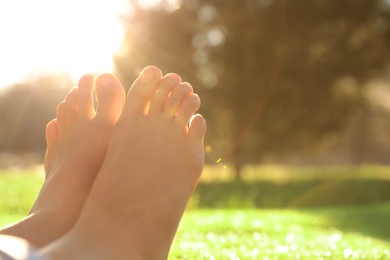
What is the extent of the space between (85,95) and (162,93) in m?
0.41

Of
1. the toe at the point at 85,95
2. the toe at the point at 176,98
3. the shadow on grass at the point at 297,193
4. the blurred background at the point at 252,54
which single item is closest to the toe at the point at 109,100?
the toe at the point at 85,95

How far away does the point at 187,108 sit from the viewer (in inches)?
91.8

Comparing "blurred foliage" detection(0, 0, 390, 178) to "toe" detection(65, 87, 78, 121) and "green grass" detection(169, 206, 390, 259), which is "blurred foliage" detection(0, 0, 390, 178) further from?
"toe" detection(65, 87, 78, 121)

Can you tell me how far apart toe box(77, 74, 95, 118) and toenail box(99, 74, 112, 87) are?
0.40 feet

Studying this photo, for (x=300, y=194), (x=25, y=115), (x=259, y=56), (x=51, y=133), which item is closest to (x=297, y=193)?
(x=300, y=194)

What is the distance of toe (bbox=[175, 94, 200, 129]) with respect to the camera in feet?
7.52

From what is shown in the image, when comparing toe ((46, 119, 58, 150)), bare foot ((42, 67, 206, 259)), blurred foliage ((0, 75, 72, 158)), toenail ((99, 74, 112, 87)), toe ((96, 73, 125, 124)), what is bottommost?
bare foot ((42, 67, 206, 259))

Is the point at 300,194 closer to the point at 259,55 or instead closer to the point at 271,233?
the point at 259,55

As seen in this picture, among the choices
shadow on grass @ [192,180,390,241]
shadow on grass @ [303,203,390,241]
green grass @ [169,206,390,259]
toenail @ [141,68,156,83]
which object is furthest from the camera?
shadow on grass @ [192,180,390,241]

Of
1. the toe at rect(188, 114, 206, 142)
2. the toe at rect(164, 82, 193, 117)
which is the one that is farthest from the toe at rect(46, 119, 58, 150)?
the toe at rect(188, 114, 206, 142)

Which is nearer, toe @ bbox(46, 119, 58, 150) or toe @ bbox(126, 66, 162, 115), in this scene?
toe @ bbox(126, 66, 162, 115)

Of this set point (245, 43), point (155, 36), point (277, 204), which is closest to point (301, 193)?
point (277, 204)

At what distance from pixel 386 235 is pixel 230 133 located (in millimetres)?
7436

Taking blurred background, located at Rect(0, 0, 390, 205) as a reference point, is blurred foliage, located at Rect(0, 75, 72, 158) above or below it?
above
